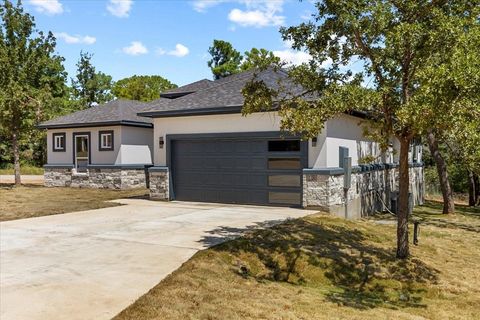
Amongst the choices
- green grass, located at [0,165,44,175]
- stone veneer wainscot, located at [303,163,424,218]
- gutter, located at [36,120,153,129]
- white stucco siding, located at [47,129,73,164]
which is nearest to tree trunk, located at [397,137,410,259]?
stone veneer wainscot, located at [303,163,424,218]

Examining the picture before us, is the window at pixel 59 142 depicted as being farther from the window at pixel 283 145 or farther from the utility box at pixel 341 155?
the utility box at pixel 341 155

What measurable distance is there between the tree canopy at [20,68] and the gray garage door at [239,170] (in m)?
11.2

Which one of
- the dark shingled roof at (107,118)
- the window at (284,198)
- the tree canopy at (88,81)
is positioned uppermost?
the tree canopy at (88,81)

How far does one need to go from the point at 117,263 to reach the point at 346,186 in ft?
30.4

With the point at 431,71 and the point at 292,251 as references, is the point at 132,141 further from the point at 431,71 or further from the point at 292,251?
the point at 431,71

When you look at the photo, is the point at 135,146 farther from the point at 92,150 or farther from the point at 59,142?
the point at 59,142

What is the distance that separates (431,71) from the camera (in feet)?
21.8

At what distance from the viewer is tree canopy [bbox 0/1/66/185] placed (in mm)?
21969

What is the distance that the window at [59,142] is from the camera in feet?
78.6

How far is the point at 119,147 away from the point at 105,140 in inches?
43.8

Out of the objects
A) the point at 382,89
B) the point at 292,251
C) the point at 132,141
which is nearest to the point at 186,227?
the point at 292,251

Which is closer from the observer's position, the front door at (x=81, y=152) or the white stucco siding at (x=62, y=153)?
the front door at (x=81, y=152)

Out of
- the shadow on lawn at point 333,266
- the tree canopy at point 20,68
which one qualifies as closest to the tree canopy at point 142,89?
the tree canopy at point 20,68

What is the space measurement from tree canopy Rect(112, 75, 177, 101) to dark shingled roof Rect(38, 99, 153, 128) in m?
32.5
